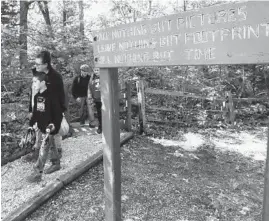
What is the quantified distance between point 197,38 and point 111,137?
50.9 inches

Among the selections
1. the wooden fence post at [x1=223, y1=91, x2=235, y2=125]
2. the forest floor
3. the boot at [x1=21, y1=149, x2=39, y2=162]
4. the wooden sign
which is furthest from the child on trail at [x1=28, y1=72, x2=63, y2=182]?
the wooden fence post at [x1=223, y1=91, x2=235, y2=125]

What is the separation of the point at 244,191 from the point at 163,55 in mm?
3428

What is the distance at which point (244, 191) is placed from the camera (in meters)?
4.46

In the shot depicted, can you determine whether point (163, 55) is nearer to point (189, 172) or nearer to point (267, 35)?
point (267, 35)

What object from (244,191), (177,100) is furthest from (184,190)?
(177,100)

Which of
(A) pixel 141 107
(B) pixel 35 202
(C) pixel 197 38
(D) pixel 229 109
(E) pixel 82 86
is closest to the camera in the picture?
(C) pixel 197 38

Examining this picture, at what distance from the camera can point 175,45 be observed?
6.38 feet

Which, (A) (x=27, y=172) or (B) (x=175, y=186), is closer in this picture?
(B) (x=175, y=186)

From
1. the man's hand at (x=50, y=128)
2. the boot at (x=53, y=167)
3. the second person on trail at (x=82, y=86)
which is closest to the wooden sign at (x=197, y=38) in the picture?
the man's hand at (x=50, y=128)

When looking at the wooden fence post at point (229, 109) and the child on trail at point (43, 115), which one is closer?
the child on trail at point (43, 115)

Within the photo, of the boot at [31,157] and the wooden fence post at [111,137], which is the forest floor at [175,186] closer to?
the wooden fence post at [111,137]

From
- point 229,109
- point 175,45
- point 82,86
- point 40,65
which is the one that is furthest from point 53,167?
point 229,109

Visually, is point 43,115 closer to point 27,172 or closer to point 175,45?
point 27,172

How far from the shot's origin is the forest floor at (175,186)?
144 inches
